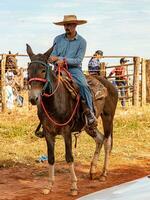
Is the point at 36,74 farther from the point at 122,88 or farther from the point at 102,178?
the point at 122,88

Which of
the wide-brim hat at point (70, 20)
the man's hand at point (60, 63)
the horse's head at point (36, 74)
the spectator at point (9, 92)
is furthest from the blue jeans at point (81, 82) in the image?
the spectator at point (9, 92)

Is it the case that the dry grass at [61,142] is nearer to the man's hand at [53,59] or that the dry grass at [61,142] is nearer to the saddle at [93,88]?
the saddle at [93,88]

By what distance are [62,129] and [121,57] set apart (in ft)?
42.4

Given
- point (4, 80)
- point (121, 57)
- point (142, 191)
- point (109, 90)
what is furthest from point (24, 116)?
point (142, 191)

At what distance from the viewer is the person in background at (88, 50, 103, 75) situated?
19827mm

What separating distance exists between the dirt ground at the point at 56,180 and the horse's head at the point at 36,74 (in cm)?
165

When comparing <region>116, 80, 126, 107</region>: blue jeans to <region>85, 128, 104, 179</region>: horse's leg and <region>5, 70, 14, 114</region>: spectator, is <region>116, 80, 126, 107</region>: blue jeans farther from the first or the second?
<region>85, 128, 104, 179</region>: horse's leg

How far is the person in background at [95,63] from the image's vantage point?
19827 mm

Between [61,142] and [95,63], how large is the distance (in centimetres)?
725

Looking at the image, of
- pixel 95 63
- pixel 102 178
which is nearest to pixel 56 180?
pixel 102 178

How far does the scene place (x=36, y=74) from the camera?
25.1 ft

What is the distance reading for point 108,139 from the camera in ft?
32.7

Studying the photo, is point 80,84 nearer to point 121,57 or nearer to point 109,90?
point 109,90

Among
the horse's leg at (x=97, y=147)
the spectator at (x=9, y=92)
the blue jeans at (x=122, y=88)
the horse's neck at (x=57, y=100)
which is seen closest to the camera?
the horse's neck at (x=57, y=100)
